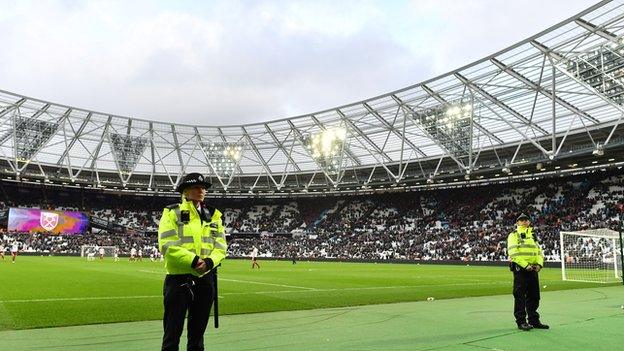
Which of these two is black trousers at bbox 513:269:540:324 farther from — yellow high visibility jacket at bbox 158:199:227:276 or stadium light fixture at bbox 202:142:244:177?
stadium light fixture at bbox 202:142:244:177

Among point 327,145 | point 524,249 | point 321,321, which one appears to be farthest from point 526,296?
point 327,145

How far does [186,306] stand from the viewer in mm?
4637

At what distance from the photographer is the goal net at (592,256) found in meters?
23.0

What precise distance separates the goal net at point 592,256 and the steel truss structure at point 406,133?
8322 millimetres

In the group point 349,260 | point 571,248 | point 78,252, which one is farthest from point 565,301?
point 78,252

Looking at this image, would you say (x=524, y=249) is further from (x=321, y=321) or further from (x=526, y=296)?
(x=321, y=321)

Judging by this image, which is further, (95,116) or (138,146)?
(138,146)

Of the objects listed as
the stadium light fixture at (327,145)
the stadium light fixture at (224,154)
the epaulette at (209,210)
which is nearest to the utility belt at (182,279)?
the epaulette at (209,210)

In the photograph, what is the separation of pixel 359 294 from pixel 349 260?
127 ft

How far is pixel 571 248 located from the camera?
2973 centimetres

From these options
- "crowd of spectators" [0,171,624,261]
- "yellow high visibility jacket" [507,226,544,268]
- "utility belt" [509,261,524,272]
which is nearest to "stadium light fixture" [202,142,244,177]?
"crowd of spectators" [0,171,624,261]

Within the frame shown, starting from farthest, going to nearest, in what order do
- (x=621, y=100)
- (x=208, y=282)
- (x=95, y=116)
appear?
(x=95, y=116)
(x=621, y=100)
(x=208, y=282)

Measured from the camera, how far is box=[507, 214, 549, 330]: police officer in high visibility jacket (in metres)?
7.89

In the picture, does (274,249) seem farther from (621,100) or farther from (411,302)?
(411,302)
